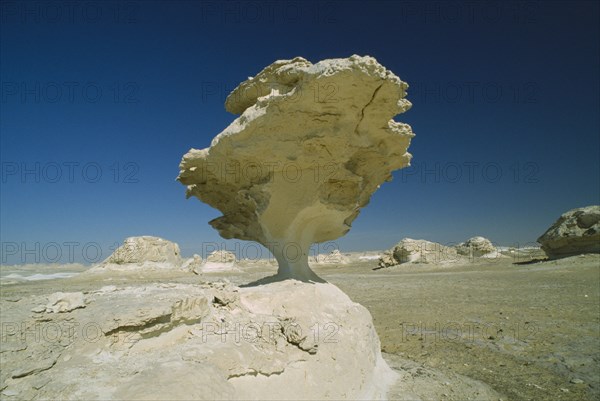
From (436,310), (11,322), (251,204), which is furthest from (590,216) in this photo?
(11,322)

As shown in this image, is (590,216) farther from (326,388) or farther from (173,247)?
(173,247)

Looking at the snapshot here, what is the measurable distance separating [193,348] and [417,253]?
28.2 metres

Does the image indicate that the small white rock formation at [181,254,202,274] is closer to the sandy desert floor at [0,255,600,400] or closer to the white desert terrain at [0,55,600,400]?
the sandy desert floor at [0,255,600,400]

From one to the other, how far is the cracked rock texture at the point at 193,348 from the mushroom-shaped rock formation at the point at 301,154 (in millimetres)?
1583

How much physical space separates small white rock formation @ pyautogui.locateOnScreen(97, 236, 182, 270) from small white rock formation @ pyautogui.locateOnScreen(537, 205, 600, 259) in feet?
82.3

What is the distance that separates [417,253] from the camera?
2928 centimetres

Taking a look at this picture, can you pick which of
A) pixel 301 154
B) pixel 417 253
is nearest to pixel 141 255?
pixel 301 154

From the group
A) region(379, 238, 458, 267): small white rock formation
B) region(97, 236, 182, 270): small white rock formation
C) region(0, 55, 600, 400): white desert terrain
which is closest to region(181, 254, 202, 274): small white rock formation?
region(97, 236, 182, 270): small white rock formation

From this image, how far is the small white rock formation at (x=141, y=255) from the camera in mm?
22516

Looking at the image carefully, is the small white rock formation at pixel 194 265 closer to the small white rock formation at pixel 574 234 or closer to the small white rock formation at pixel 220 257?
the small white rock formation at pixel 220 257

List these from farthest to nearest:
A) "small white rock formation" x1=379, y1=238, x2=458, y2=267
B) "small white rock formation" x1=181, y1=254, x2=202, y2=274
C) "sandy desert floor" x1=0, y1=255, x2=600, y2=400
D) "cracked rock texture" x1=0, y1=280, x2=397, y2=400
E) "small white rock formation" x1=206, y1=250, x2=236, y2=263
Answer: "small white rock formation" x1=206, y1=250, x2=236, y2=263 < "small white rock formation" x1=379, y1=238, x2=458, y2=267 < "small white rock formation" x1=181, y1=254, x2=202, y2=274 < "sandy desert floor" x1=0, y1=255, x2=600, y2=400 < "cracked rock texture" x1=0, y1=280, x2=397, y2=400

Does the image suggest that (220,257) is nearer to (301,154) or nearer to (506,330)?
(506,330)

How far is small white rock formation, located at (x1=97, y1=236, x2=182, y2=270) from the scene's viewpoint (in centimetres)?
2252

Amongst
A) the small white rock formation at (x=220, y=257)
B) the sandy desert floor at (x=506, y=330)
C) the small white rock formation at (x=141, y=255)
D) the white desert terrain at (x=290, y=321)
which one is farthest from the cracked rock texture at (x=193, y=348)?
the small white rock formation at (x=220, y=257)
